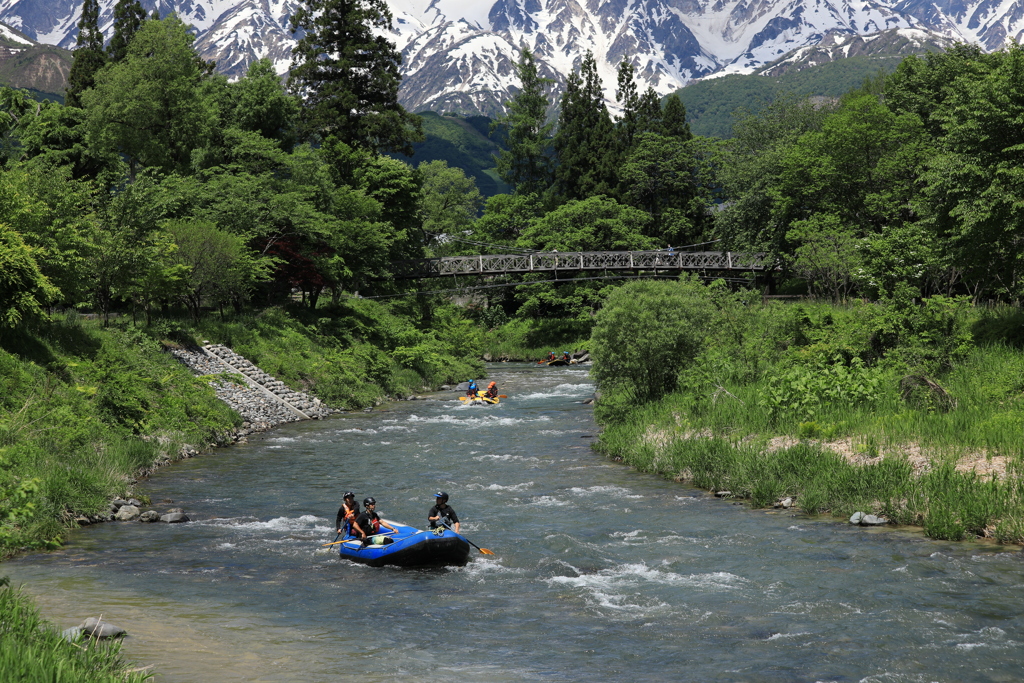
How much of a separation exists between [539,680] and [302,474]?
14.7 metres

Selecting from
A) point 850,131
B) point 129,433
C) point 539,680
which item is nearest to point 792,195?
point 850,131

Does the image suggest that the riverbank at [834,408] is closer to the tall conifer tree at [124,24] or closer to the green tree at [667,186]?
the green tree at [667,186]

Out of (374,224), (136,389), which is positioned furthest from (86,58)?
(136,389)

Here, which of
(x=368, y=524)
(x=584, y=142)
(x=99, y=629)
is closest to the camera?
(x=99, y=629)

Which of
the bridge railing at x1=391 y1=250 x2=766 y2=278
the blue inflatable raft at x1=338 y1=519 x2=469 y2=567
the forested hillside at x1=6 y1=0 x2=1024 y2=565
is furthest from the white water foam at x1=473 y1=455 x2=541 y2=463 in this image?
the bridge railing at x1=391 y1=250 x2=766 y2=278

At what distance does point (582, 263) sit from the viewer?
67.8m

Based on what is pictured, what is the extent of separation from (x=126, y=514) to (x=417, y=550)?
7.48 meters

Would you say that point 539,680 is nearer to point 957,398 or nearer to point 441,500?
point 441,500

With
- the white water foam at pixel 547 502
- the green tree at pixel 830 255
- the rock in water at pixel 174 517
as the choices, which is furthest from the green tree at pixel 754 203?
the rock in water at pixel 174 517

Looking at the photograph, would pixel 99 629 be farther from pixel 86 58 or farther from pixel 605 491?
pixel 86 58

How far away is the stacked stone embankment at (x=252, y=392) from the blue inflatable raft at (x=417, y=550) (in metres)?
17.0

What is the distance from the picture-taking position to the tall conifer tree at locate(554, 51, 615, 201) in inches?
3278

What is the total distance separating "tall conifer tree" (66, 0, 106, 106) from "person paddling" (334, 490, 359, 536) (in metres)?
59.9

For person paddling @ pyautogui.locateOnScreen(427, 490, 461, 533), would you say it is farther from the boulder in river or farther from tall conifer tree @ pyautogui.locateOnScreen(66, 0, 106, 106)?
tall conifer tree @ pyautogui.locateOnScreen(66, 0, 106, 106)
